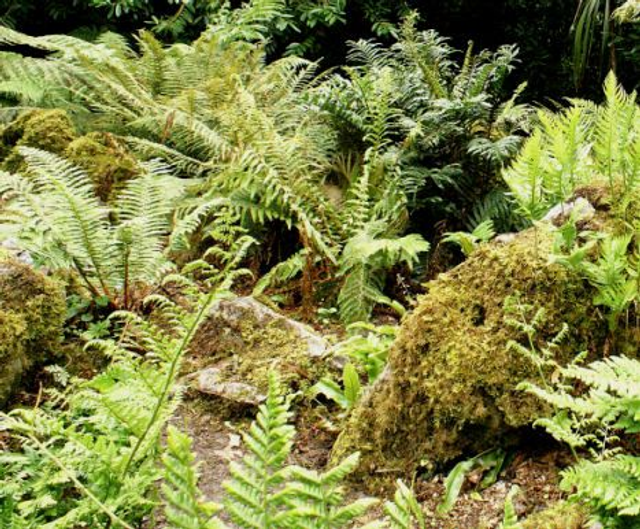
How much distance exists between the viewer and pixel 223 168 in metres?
4.32

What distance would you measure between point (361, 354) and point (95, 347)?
1207mm

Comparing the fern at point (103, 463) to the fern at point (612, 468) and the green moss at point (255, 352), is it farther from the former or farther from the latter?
the fern at point (612, 468)

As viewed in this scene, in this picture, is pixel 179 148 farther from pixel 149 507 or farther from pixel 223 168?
pixel 149 507

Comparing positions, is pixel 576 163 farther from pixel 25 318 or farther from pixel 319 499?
pixel 25 318

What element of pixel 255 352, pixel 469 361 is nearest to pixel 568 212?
pixel 469 361

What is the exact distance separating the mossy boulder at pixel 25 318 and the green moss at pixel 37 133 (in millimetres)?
1792

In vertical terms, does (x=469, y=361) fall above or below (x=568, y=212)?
below

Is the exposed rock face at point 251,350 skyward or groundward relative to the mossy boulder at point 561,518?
groundward

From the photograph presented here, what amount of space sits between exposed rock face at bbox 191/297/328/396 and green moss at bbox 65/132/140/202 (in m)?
1.37

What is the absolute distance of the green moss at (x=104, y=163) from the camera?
4.36m

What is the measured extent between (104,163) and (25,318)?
1.70m

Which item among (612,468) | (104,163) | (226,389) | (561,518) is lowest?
(226,389)

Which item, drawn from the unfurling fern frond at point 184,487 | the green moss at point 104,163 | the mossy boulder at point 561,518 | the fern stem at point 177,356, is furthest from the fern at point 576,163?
the green moss at point 104,163

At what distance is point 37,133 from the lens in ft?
15.6
